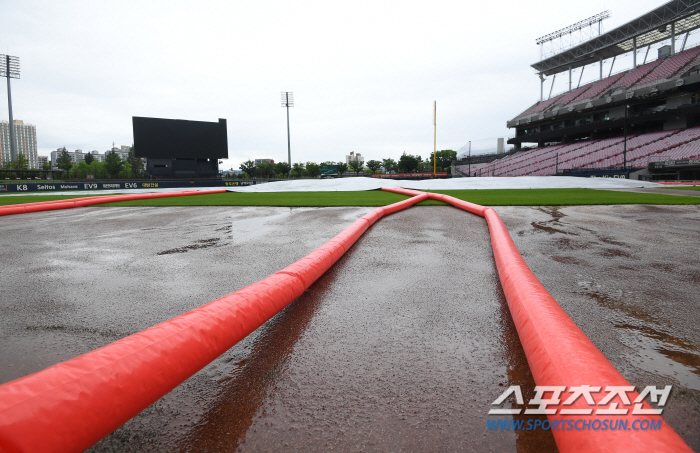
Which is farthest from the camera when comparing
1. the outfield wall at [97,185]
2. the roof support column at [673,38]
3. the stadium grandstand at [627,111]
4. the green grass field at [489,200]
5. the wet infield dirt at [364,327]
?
the roof support column at [673,38]

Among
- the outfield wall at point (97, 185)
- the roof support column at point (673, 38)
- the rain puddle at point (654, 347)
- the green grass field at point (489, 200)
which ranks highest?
the roof support column at point (673, 38)

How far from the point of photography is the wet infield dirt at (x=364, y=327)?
134 centimetres

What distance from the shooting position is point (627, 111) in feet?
126

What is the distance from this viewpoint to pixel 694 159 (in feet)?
79.2

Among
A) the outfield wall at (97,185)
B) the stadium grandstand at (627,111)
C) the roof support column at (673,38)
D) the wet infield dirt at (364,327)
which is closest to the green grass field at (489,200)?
the wet infield dirt at (364,327)

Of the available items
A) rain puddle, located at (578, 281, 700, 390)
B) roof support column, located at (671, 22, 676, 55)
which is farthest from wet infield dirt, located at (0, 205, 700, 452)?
roof support column, located at (671, 22, 676, 55)

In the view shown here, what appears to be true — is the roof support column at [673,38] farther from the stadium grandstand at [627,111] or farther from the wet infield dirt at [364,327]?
the wet infield dirt at [364,327]

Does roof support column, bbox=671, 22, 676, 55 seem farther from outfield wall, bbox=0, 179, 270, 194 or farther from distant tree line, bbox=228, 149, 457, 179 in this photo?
outfield wall, bbox=0, 179, 270, 194

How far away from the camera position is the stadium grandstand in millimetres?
29750

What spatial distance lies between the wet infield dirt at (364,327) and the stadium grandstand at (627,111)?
30347mm

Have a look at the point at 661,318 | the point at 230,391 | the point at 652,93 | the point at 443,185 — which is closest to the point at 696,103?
the point at 652,93

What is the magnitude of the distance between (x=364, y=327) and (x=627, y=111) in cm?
4943

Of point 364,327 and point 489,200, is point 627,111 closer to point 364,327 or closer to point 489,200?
point 489,200

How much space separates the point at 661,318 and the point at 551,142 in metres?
57.5
